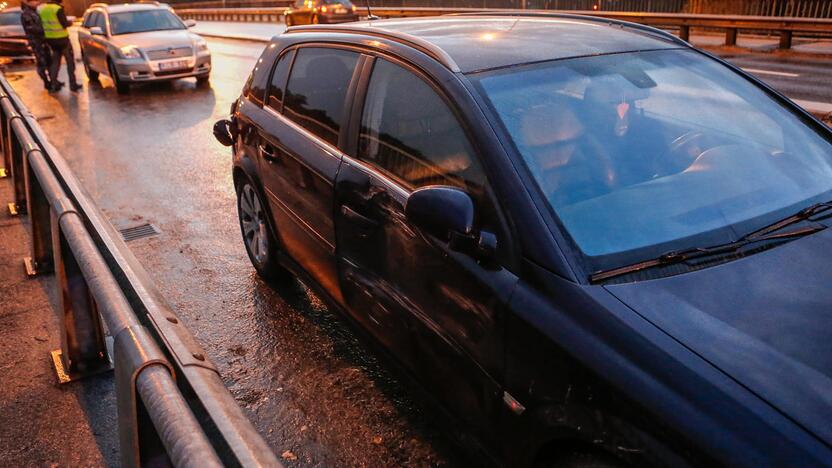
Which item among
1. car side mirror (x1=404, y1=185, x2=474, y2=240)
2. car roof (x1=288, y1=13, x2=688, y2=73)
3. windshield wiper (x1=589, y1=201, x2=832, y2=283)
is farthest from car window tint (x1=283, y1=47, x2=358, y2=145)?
windshield wiper (x1=589, y1=201, x2=832, y2=283)

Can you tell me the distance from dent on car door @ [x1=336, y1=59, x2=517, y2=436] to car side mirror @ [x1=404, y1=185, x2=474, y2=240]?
0.23 ft

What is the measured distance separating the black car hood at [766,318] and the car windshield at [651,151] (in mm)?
182

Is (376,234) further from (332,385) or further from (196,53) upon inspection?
(196,53)

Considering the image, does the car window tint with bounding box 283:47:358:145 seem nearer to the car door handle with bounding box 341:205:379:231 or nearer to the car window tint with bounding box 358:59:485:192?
the car window tint with bounding box 358:59:485:192

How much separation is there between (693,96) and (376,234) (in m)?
1.61

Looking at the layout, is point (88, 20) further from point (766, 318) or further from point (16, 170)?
point (766, 318)

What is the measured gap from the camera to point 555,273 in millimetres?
2406

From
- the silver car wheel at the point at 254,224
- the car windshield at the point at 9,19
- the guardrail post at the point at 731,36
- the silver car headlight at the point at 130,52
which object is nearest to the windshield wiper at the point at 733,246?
the silver car wheel at the point at 254,224

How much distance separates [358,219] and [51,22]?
14351 millimetres

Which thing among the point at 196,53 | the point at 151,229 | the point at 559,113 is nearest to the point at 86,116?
the point at 196,53

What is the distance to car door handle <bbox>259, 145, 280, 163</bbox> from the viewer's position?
4.42m

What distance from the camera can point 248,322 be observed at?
182 inches

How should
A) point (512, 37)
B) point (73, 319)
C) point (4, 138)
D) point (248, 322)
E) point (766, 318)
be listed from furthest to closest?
point (4, 138) < point (248, 322) < point (73, 319) < point (512, 37) < point (766, 318)

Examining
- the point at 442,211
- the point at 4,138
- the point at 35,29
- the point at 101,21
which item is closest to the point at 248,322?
the point at 442,211
